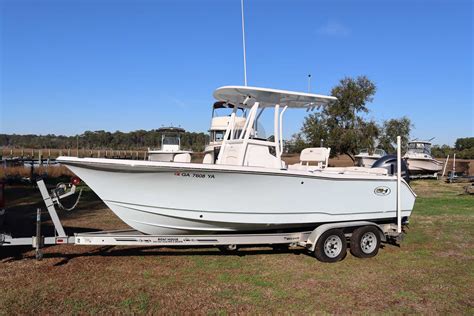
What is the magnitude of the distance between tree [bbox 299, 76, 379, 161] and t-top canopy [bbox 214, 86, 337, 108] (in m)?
23.1

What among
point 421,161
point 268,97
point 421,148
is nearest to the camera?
point 268,97

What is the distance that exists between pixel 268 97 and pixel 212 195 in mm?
2129

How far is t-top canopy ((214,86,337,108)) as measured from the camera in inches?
272

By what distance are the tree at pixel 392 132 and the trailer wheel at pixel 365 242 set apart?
2657cm

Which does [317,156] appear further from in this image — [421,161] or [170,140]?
[421,161]

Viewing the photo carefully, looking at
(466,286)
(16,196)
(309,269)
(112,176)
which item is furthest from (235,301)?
(16,196)

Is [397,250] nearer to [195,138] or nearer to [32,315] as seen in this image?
[32,315]

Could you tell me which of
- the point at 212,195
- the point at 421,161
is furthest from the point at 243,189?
the point at 421,161

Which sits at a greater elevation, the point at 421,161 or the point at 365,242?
the point at 421,161

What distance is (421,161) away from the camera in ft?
88.7

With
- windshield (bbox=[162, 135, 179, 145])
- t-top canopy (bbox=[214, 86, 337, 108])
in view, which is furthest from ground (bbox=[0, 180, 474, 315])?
windshield (bbox=[162, 135, 179, 145])

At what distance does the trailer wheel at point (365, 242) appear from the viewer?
277 inches

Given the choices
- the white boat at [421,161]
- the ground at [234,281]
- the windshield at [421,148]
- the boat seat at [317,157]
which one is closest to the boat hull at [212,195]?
the ground at [234,281]

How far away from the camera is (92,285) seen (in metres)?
5.29
